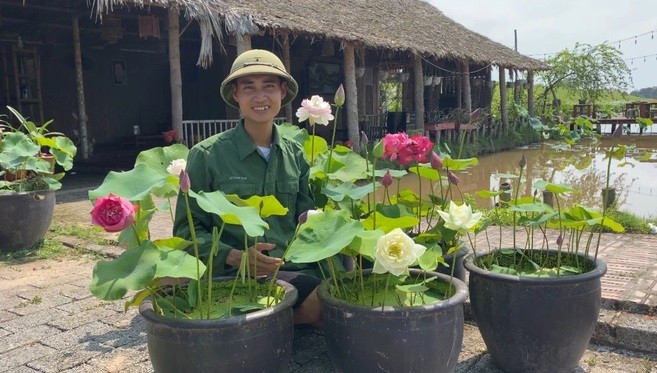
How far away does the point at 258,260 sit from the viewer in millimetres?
2475

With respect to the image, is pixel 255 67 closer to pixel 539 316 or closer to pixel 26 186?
pixel 539 316

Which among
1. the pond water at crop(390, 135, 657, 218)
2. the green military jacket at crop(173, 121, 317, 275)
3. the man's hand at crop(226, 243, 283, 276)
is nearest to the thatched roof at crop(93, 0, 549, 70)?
the pond water at crop(390, 135, 657, 218)

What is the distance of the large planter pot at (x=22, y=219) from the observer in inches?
195

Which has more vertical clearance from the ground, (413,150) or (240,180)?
(413,150)

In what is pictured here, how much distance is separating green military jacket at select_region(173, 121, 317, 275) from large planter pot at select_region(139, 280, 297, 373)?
496 mm

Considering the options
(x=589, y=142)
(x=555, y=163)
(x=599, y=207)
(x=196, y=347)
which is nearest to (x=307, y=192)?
(x=196, y=347)

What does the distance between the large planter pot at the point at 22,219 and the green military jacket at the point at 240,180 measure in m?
2.89

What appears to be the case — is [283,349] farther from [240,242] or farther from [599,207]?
[599,207]

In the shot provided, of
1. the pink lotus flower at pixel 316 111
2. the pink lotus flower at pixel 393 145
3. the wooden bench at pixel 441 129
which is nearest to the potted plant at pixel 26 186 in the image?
the pink lotus flower at pixel 316 111

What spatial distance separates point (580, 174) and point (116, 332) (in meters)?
11.4

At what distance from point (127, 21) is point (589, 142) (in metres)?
16.3

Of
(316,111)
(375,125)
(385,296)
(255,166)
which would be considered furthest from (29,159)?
(375,125)

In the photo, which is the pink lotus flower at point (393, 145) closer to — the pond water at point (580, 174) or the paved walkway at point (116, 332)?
the paved walkway at point (116, 332)

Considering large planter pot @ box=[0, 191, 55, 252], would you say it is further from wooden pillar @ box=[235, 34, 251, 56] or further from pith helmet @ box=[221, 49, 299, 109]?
wooden pillar @ box=[235, 34, 251, 56]
